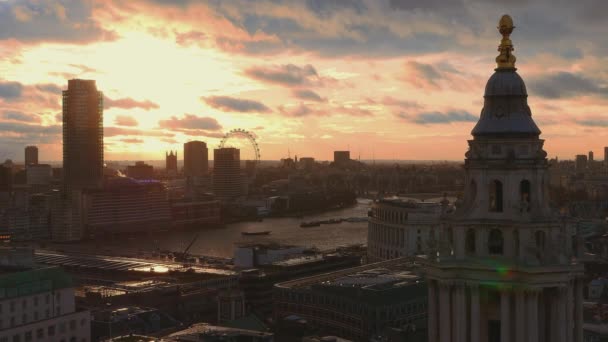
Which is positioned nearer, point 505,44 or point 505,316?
point 505,316

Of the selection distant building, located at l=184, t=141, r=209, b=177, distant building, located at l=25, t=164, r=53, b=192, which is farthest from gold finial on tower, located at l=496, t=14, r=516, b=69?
distant building, located at l=184, t=141, r=209, b=177

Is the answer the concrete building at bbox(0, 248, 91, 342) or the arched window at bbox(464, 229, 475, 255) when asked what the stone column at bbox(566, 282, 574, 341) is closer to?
the arched window at bbox(464, 229, 475, 255)

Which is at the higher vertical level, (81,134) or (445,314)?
(81,134)

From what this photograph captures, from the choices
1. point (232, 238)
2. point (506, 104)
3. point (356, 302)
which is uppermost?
point (506, 104)

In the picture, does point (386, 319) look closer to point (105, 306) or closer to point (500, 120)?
point (105, 306)

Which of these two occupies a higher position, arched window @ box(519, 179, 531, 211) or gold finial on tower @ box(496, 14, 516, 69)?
gold finial on tower @ box(496, 14, 516, 69)

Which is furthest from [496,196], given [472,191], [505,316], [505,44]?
[505,44]

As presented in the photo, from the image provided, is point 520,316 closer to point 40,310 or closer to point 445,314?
point 445,314

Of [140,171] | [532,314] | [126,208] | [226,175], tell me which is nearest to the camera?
[532,314]
